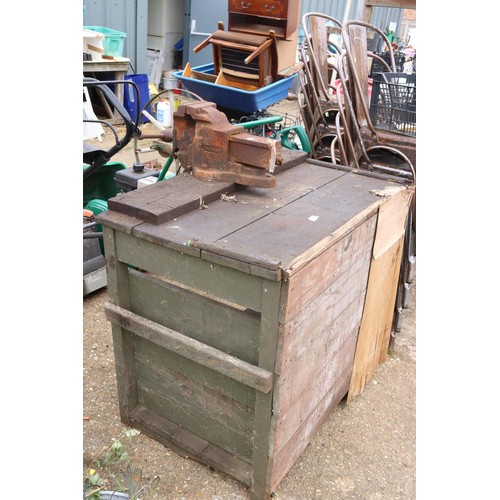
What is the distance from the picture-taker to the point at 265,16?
411cm

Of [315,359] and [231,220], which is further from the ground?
[231,220]

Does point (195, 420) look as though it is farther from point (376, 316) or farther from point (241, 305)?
point (376, 316)

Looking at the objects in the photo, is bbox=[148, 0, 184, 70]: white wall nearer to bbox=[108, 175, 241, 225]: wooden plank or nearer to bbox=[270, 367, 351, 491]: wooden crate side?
bbox=[108, 175, 241, 225]: wooden plank

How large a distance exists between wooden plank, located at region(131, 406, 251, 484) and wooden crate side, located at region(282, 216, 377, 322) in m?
0.78

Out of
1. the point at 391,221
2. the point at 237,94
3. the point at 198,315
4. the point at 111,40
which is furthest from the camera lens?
the point at 111,40

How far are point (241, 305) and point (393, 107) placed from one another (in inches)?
87.7

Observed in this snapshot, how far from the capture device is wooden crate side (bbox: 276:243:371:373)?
1.70 metres

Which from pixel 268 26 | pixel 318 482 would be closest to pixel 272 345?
pixel 318 482

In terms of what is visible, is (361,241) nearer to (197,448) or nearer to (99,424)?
(197,448)

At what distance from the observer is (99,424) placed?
2.34 meters

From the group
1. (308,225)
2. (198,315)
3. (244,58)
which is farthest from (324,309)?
(244,58)

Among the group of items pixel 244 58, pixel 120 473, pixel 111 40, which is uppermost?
pixel 111 40

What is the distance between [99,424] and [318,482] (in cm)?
101

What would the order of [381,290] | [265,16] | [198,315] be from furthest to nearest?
[265,16]
[381,290]
[198,315]
